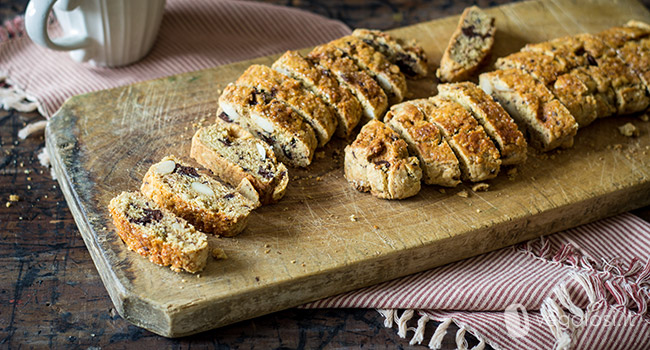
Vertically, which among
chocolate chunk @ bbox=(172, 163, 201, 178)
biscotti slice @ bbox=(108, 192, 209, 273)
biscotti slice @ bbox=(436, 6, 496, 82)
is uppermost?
biscotti slice @ bbox=(436, 6, 496, 82)

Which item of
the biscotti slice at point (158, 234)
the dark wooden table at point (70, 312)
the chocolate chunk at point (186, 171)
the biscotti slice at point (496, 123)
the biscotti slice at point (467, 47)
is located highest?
the biscotti slice at point (467, 47)

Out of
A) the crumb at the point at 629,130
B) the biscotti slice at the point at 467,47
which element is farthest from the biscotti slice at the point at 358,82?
the crumb at the point at 629,130

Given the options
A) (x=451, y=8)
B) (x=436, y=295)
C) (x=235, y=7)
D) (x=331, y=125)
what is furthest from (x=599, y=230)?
(x=235, y=7)

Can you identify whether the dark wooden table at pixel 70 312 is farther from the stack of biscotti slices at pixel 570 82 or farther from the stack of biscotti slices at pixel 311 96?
the stack of biscotti slices at pixel 570 82

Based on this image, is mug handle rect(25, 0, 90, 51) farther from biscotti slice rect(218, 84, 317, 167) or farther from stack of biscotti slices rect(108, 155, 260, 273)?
stack of biscotti slices rect(108, 155, 260, 273)

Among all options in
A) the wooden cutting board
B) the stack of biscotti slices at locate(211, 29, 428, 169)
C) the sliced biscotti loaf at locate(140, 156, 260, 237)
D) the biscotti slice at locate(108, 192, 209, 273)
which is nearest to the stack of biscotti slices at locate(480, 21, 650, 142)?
the wooden cutting board

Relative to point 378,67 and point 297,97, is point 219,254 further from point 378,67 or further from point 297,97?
point 378,67
